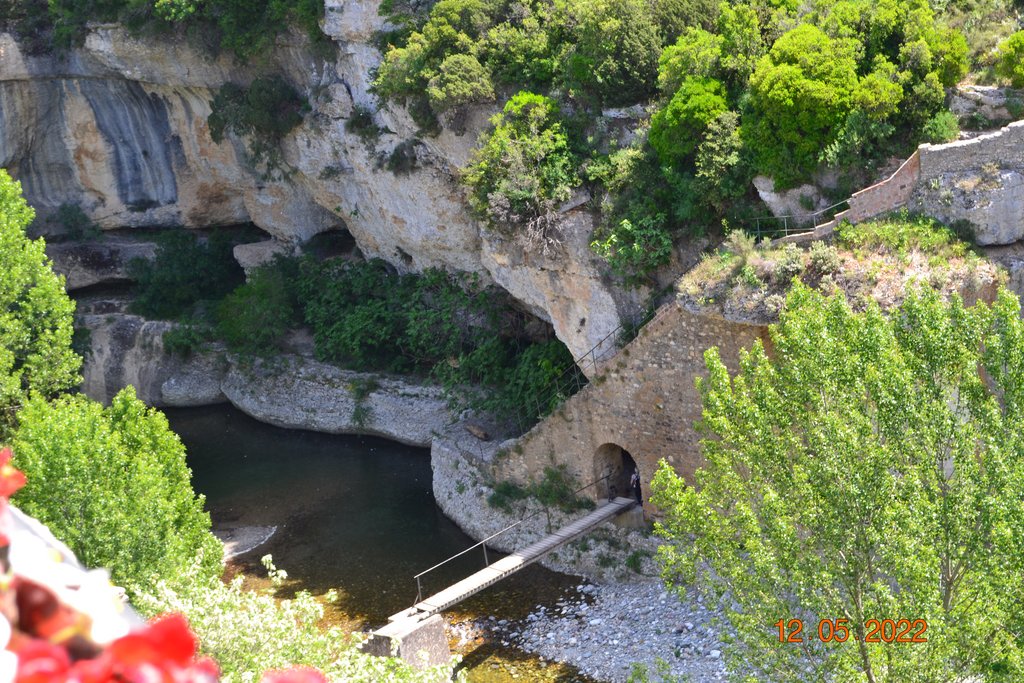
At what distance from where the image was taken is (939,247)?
17.7 meters

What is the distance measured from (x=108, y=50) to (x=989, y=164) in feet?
78.9

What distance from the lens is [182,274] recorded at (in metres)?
35.0

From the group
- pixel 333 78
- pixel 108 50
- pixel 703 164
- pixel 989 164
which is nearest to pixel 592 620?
pixel 703 164

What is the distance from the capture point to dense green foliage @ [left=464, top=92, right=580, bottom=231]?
22.1 meters

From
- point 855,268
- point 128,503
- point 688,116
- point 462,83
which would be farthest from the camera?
point 462,83

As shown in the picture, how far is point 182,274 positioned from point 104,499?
2078 centimetres

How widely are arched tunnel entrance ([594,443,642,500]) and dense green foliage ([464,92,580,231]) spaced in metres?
4.81

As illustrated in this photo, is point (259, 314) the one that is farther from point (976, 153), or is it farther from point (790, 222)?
point (976, 153)

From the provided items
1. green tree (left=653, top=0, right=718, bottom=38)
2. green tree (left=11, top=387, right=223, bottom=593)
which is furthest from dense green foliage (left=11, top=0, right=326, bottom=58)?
green tree (left=11, top=387, right=223, bottom=593)

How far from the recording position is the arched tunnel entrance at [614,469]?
2161cm

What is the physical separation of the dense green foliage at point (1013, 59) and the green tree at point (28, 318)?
1701cm

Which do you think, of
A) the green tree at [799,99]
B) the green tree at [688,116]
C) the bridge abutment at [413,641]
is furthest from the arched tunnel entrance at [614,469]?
the green tree at [799,99]

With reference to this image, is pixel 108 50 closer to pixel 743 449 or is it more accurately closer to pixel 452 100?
pixel 452 100
